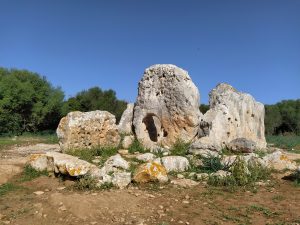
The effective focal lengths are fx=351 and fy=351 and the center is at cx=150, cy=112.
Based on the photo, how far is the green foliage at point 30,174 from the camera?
28.9ft

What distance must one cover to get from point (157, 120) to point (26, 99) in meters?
20.6

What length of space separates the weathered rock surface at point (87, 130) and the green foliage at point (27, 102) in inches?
807

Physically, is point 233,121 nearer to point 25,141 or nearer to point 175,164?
point 175,164

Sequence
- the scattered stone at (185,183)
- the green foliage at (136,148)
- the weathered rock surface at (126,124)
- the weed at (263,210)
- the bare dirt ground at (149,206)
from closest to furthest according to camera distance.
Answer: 1. the bare dirt ground at (149,206)
2. the weed at (263,210)
3. the scattered stone at (185,183)
4. the green foliage at (136,148)
5. the weathered rock surface at (126,124)

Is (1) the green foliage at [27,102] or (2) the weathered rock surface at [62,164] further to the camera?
(1) the green foliage at [27,102]

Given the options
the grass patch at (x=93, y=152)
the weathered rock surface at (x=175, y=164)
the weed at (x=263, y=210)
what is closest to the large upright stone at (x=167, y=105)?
the grass patch at (x=93, y=152)

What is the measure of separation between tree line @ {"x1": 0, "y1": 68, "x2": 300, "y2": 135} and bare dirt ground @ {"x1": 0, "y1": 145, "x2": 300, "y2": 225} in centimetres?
2447

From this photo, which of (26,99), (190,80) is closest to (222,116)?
(190,80)

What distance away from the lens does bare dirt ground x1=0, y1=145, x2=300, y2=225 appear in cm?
598

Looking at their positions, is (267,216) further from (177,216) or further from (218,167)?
(218,167)

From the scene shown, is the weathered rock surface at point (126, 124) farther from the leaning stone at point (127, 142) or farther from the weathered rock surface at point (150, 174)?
the weathered rock surface at point (150, 174)

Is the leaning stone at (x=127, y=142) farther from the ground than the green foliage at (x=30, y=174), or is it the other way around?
the leaning stone at (x=127, y=142)

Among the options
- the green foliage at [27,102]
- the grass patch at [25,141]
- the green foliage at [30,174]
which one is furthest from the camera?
the green foliage at [27,102]

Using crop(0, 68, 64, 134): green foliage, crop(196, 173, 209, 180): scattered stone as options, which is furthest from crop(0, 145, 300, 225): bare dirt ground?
crop(0, 68, 64, 134): green foliage
